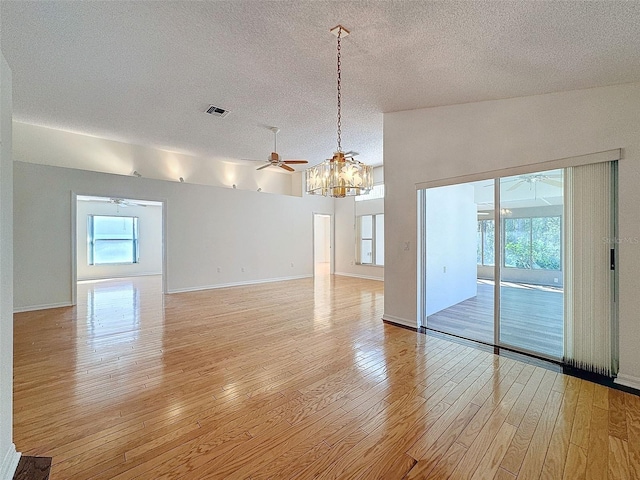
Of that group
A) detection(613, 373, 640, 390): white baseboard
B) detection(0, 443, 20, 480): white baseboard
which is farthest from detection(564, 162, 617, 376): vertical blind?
detection(0, 443, 20, 480): white baseboard

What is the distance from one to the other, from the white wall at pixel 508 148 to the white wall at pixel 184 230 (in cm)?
493

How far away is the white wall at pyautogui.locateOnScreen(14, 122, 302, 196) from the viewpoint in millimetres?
5527

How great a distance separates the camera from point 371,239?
29.6 ft

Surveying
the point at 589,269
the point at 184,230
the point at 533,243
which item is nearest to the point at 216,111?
the point at 184,230

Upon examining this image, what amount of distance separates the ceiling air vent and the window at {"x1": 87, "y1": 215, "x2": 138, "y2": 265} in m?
7.51

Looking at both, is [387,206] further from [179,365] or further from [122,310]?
[122,310]

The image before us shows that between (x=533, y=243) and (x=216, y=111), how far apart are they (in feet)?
16.4

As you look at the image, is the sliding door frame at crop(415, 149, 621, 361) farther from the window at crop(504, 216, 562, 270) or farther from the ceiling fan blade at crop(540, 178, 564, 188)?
the ceiling fan blade at crop(540, 178, 564, 188)

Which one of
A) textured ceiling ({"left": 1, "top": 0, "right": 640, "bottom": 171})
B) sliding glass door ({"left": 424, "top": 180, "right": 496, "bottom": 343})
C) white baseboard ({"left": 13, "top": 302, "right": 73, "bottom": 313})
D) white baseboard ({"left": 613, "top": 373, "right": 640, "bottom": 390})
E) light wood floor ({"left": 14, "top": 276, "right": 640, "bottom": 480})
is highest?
textured ceiling ({"left": 1, "top": 0, "right": 640, "bottom": 171})

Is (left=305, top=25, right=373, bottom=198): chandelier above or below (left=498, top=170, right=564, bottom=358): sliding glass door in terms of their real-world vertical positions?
above

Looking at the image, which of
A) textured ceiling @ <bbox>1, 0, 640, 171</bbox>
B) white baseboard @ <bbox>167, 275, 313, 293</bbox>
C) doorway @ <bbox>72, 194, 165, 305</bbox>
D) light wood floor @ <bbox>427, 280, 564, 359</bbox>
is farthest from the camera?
doorway @ <bbox>72, 194, 165, 305</bbox>

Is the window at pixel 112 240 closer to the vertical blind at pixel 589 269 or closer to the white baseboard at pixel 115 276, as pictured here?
the white baseboard at pixel 115 276

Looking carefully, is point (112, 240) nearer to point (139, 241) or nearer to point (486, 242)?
point (139, 241)

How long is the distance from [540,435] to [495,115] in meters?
3.27
